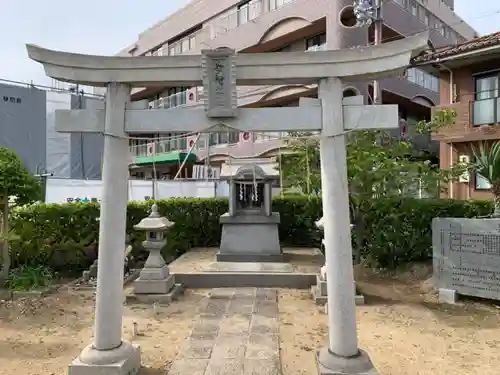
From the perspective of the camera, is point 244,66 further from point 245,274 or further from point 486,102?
point 486,102

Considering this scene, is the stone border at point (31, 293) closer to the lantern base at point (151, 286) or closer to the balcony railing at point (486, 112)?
the lantern base at point (151, 286)

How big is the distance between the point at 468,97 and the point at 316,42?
8.46m

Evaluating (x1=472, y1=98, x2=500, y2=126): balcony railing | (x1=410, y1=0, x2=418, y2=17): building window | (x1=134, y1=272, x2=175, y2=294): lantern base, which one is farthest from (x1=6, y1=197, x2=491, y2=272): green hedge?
(x1=410, y1=0, x2=418, y2=17): building window

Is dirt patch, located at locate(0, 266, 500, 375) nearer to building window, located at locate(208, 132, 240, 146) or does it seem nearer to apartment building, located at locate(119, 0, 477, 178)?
apartment building, located at locate(119, 0, 477, 178)

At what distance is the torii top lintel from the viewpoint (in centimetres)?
434

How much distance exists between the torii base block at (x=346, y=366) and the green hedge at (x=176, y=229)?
6.34 metres

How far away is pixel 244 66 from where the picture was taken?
174 inches

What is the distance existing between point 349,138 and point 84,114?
6.69 m

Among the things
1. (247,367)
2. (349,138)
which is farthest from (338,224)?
(349,138)

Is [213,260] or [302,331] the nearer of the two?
[302,331]

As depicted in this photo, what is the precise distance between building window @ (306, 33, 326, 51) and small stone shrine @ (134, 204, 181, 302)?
14914 mm

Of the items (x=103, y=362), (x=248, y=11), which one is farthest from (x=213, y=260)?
(x=248, y=11)

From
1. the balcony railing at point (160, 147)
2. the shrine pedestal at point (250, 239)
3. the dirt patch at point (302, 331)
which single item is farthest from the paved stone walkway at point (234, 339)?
the balcony railing at point (160, 147)

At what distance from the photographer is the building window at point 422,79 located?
23297 mm
